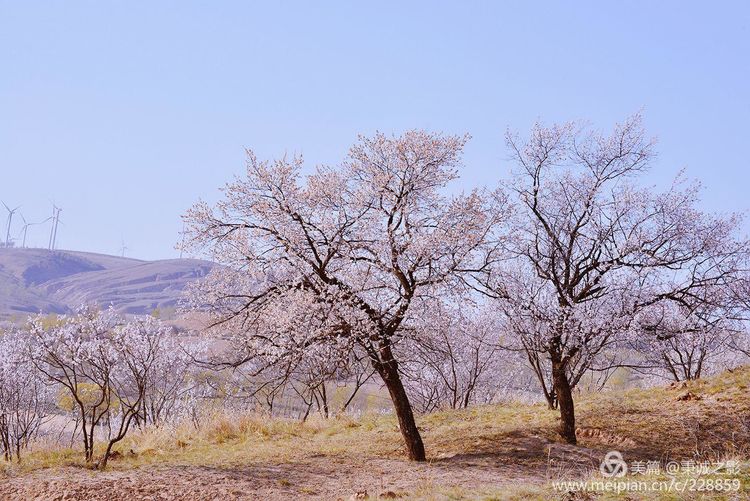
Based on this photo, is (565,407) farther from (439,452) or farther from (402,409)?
(402,409)

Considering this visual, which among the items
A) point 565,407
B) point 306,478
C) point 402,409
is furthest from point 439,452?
point 306,478

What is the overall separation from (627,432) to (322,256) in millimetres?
8634

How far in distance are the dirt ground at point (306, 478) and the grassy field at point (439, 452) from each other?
0.03 meters

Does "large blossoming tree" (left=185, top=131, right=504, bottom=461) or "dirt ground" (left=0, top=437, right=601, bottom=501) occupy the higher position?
"large blossoming tree" (left=185, top=131, right=504, bottom=461)

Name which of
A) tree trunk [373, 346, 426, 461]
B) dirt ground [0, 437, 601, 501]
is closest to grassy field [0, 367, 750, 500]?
dirt ground [0, 437, 601, 501]

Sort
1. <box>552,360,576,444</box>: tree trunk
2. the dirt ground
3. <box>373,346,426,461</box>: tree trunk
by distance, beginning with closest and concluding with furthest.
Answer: the dirt ground
<box>373,346,426,461</box>: tree trunk
<box>552,360,576,444</box>: tree trunk

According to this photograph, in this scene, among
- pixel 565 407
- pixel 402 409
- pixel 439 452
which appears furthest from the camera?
pixel 565 407

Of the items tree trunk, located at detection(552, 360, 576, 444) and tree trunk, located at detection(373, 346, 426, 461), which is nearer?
tree trunk, located at detection(373, 346, 426, 461)

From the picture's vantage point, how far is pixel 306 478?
39.9ft

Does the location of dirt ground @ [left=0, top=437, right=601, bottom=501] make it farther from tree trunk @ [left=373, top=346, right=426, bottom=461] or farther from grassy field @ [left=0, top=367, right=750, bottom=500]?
tree trunk @ [left=373, top=346, right=426, bottom=461]

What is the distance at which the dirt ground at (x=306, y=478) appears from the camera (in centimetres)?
1077

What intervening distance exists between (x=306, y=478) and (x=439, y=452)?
366 cm

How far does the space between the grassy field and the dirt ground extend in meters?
0.03

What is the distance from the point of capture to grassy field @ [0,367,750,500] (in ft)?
35.6
